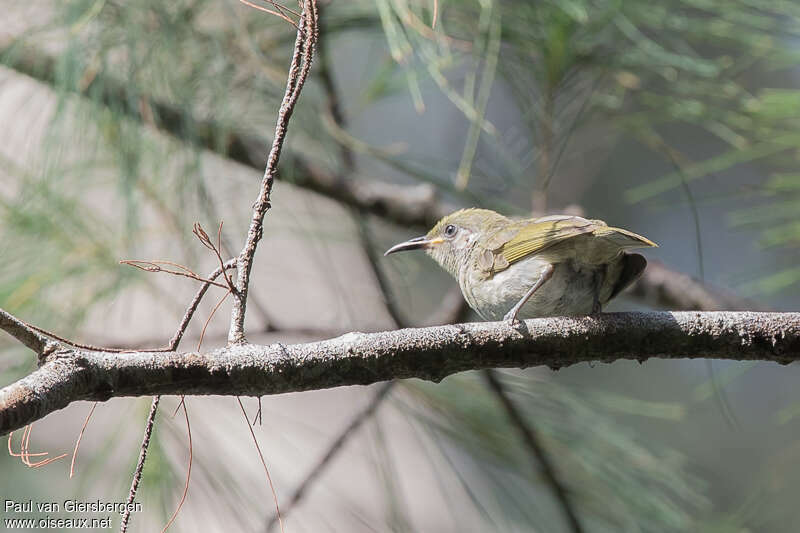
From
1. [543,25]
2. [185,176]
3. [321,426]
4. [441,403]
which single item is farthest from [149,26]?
[321,426]

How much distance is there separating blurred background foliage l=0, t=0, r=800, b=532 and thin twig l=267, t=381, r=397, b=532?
219 mm

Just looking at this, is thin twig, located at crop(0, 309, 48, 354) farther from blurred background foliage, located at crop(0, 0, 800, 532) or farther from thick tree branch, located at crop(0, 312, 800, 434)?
blurred background foliage, located at crop(0, 0, 800, 532)

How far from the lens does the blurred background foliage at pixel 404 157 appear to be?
6.81 feet

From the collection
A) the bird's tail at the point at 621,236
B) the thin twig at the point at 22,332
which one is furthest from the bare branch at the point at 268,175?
the bird's tail at the point at 621,236

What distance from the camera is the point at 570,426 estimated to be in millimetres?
2633

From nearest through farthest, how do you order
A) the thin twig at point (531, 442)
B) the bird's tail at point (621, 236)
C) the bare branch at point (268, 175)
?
1. the bare branch at point (268, 175)
2. the bird's tail at point (621, 236)
3. the thin twig at point (531, 442)

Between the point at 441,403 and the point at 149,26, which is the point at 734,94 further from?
the point at 149,26

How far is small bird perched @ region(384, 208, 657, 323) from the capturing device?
171 centimetres

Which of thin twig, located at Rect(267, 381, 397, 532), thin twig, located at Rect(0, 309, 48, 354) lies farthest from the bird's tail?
thin twig, located at Rect(0, 309, 48, 354)

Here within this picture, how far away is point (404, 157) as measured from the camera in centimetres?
273

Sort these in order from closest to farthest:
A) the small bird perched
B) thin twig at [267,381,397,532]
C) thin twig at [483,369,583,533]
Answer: the small bird perched < thin twig at [267,381,397,532] < thin twig at [483,369,583,533]

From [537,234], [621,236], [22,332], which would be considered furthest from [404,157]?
[22,332]

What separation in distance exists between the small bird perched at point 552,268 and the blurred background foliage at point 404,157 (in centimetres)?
22

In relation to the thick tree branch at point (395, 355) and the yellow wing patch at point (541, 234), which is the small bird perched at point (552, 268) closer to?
Result: the yellow wing patch at point (541, 234)
